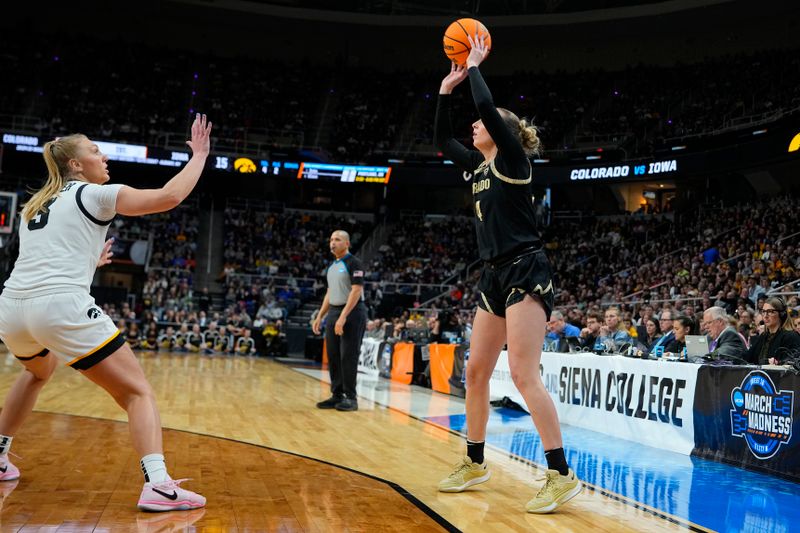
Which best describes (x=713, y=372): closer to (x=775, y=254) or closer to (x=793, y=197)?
(x=775, y=254)

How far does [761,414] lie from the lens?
514 centimetres

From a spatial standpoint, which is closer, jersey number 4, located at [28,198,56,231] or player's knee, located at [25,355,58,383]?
jersey number 4, located at [28,198,56,231]

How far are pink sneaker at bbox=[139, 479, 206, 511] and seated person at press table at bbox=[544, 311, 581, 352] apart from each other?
20.0ft

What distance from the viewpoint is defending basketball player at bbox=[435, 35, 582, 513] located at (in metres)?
3.76

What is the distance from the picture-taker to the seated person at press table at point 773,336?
6391 millimetres

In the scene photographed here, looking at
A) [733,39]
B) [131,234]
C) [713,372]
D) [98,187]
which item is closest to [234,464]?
[98,187]

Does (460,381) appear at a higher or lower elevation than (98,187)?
lower

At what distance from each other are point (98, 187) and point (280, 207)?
2943 cm

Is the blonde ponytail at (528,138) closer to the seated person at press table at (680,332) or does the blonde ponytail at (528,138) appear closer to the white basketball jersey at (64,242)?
the white basketball jersey at (64,242)

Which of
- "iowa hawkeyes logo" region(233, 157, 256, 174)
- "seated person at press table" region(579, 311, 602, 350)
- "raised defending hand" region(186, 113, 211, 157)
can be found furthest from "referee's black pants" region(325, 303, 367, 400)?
"iowa hawkeyes logo" region(233, 157, 256, 174)

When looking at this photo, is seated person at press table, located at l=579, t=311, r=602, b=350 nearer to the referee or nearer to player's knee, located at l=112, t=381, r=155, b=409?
the referee

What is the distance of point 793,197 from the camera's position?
2131 centimetres

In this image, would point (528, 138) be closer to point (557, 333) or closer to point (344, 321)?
point (344, 321)

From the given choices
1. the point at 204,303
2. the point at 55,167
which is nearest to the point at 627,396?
the point at 55,167
